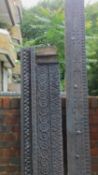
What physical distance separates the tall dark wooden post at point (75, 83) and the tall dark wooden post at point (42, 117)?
5.10 ft

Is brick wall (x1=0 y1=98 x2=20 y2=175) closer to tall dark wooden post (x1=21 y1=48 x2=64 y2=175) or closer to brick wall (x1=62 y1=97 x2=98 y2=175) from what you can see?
tall dark wooden post (x1=21 y1=48 x2=64 y2=175)

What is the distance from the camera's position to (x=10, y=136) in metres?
5.21

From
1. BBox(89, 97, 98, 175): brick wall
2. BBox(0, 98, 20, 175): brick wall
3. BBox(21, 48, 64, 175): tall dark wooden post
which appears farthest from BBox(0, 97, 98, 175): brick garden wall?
BBox(89, 97, 98, 175): brick wall

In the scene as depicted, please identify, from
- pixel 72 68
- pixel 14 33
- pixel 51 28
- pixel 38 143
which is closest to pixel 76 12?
pixel 72 68

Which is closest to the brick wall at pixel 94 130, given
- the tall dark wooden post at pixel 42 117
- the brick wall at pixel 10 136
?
the tall dark wooden post at pixel 42 117


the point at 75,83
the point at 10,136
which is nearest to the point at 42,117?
the point at 10,136

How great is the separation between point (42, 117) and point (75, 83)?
1.75m

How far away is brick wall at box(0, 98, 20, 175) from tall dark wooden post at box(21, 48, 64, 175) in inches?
9.5

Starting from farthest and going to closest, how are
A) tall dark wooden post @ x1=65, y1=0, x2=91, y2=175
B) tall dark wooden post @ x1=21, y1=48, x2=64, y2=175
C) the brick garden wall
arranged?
the brick garden wall, tall dark wooden post @ x1=21, y1=48, x2=64, y2=175, tall dark wooden post @ x1=65, y1=0, x2=91, y2=175

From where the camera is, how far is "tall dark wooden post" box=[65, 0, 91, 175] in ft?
10.7

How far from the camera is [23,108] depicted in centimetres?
498

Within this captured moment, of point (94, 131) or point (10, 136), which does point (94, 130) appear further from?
point (10, 136)

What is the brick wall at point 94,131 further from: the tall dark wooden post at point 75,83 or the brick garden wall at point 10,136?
the tall dark wooden post at point 75,83

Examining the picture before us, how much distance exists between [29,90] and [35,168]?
85 cm
